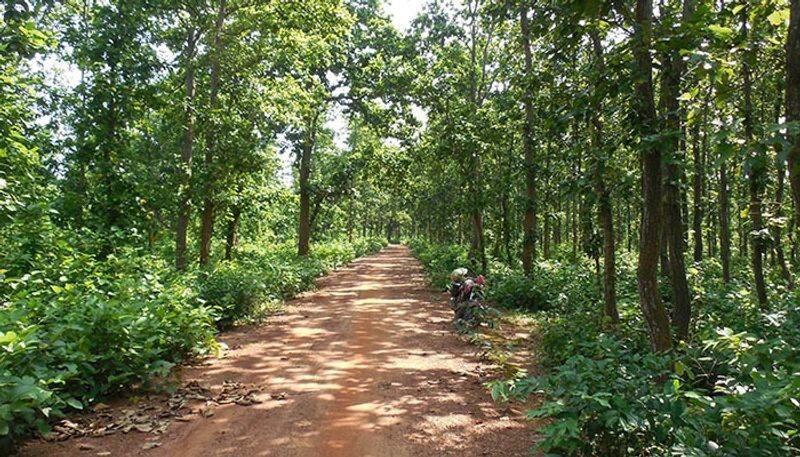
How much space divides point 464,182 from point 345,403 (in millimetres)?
13285

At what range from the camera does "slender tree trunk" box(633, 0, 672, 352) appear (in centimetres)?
530

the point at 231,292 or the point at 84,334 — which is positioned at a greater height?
the point at 84,334

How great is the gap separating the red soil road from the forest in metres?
0.52

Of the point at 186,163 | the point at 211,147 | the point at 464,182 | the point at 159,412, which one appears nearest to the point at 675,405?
the point at 159,412

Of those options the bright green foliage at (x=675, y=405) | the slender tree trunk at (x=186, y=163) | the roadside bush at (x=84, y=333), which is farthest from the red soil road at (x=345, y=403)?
the slender tree trunk at (x=186, y=163)

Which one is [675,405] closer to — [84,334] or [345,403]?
[345,403]

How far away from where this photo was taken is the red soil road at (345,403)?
4.91 m

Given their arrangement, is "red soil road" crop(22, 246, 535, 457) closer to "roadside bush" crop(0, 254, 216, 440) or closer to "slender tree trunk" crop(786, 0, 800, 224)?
"roadside bush" crop(0, 254, 216, 440)

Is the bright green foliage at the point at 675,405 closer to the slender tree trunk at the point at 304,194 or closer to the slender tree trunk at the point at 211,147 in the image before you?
the slender tree trunk at the point at 211,147

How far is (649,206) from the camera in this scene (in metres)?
5.61

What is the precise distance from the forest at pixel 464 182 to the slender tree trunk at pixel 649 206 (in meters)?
0.03

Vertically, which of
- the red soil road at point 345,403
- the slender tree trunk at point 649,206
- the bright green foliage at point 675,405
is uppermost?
the slender tree trunk at point 649,206

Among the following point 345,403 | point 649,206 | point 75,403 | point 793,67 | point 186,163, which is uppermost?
point 186,163

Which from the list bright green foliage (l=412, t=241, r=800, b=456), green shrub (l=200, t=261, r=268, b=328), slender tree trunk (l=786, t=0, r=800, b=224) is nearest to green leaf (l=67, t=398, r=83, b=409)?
bright green foliage (l=412, t=241, r=800, b=456)
